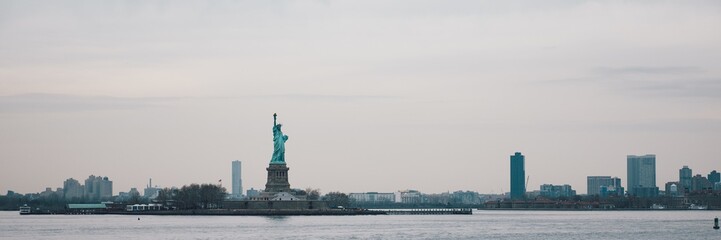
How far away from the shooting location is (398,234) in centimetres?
10606

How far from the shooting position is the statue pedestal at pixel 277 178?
16588 cm

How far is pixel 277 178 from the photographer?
546 feet

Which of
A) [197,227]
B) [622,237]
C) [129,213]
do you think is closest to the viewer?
[622,237]

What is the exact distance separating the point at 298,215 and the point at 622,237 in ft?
221

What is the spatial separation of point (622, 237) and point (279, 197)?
69.3 metres

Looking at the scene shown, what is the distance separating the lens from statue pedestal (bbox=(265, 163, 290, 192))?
166 m

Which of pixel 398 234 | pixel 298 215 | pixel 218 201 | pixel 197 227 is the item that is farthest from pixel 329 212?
pixel 398 234

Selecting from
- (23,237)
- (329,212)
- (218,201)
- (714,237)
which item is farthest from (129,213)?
(714,237)

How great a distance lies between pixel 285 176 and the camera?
6585 inches

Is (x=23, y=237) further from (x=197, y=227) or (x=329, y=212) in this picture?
(x=329, y=212)

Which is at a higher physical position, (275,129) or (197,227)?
(275,129)

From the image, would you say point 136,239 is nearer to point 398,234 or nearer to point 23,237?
point 23,237

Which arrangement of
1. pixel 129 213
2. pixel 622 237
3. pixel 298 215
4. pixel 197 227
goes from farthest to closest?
pixel 129 213 → pixel 298 215 → pixel 197 227 → pixel 622 237

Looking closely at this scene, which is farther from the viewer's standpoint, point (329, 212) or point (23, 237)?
point (329, 212)
